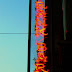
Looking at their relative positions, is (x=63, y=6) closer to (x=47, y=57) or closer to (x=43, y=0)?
(x=43, y=0)

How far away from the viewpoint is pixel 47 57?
2750 mm

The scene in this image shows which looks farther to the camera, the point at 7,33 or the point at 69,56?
the point at 7,33

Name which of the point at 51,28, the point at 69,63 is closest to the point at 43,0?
the point at 51,28

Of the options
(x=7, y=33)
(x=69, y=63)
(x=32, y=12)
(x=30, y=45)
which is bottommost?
(x=69, y=63)

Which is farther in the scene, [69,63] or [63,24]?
[63,24]

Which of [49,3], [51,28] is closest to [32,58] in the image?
[51,28]

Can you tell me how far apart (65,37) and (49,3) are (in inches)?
30.8

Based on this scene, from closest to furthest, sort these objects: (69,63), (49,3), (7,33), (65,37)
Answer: (69,63) < (65,37) < (49,3) < (7,33)

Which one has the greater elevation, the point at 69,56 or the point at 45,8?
the point at 45,8

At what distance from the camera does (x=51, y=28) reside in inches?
110

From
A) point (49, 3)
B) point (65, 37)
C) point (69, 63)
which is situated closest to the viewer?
point (69, 63)

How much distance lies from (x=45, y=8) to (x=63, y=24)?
0.52m

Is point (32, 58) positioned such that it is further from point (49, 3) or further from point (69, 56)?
point (49, 3)

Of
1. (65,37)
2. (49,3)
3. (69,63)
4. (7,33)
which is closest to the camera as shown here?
(69,63)
